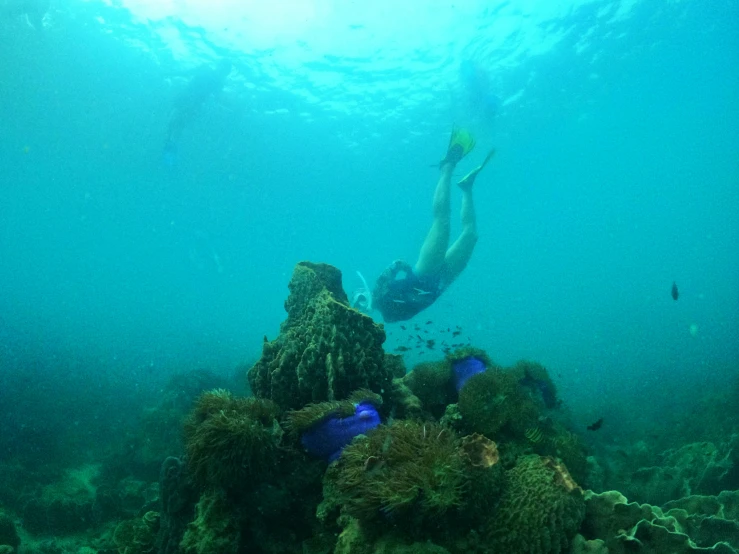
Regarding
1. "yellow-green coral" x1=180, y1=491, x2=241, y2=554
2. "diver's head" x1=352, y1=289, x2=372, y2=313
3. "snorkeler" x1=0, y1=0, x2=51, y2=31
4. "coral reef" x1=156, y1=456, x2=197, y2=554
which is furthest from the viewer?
"snorkeler" x1=0, y1=0, x2=51, y2=31

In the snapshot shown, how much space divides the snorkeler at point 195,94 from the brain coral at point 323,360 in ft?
80.6

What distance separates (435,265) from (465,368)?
21.6 ft

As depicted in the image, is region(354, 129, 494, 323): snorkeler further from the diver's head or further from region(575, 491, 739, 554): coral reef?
region(575, 491, 739, 554): coral reef

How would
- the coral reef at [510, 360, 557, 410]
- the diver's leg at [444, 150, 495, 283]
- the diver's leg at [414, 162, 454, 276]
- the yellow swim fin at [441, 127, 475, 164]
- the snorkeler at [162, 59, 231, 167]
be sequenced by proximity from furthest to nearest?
the snorkeler at [162, 59, 231, 167] < the diver's leg at [444, 150, 495, 283] < the diver's leg at [414, 162, 454, 276] < the yellow swim fin at [441, 127, 475, 164] < the coral reef at [510, 360, 557, 410]

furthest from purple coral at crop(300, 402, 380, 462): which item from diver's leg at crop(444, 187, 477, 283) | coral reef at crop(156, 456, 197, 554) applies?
diver's leg at crop(444, 187, 477, 283)

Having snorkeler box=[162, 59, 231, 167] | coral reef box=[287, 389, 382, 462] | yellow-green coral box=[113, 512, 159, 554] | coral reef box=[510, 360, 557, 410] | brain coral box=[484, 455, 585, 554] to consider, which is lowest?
brain coral box=[484, 455, 585, 554]

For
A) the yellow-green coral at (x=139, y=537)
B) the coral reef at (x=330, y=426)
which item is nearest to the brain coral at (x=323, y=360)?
the coral reef at (x=330, y=426)

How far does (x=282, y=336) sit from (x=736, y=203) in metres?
149

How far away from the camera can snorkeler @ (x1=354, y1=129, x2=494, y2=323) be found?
35.9ft

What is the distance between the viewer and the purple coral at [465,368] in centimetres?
522

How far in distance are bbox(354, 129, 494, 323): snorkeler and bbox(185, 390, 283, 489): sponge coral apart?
20.8 ft

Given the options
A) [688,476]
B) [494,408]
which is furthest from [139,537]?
[688,476]

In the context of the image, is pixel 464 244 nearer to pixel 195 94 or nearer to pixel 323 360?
pixel 323 360

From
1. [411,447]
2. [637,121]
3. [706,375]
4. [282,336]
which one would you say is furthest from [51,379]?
[637,121]
